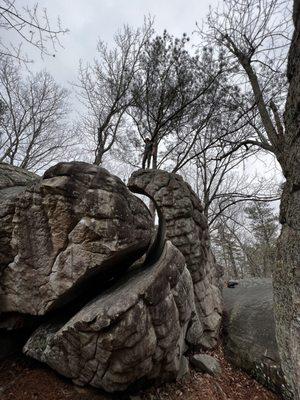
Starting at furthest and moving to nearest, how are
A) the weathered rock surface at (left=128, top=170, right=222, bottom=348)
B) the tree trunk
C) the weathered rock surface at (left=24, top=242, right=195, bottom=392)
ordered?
the weathered rock surface at (left=128, top=170, right=222, bottom=348) < the weathered rock surface at (left=24, top=242, right=195, bottom=392) < the tree trunk

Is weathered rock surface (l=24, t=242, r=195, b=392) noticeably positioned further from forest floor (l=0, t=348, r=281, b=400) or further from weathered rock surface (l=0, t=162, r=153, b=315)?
weathered rock surface (l=0, t=162, r=153, b=315)

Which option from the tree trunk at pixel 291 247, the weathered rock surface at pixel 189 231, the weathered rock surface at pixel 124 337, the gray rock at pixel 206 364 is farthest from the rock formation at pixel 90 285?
the tree trunk at pixel 291 247

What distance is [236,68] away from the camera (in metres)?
9.41

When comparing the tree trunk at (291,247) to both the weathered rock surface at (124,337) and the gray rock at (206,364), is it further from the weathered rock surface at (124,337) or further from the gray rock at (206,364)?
the gray rock at (206,364)

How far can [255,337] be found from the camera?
5.93 metres

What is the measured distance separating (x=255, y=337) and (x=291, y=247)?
18.1 feet

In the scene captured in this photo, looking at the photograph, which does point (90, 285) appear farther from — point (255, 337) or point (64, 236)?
point (255, 337)

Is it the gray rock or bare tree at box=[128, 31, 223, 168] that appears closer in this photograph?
the gray rock

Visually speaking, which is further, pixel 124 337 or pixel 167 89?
pixel 167 89

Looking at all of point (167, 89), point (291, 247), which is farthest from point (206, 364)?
point (167, 89)

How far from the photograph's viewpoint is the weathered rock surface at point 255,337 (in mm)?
5133

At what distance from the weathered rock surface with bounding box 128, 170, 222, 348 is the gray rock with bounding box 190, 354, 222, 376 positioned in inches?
20.4

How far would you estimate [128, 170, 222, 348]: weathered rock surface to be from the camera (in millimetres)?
6359

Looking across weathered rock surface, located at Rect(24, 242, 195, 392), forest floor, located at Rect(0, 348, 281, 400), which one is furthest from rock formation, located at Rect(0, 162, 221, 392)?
forest floor, located at Rect(0, 348, 281, 400)
